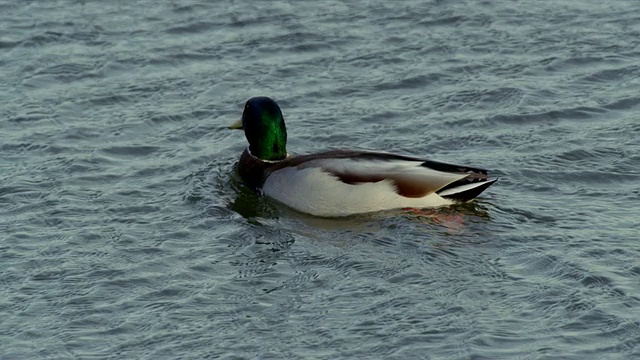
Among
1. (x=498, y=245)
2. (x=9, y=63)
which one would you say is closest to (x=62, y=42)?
(x=9, y=63)

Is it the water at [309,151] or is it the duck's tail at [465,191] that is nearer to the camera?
the water at [309,151]

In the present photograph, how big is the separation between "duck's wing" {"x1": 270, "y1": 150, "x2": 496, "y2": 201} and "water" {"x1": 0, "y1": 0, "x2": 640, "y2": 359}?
0.64 ft

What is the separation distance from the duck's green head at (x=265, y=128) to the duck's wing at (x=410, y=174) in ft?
2.99

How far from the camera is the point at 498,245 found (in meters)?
10.1

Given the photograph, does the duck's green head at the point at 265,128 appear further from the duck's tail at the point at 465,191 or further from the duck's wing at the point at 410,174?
the duck's tail at the point at 465,191

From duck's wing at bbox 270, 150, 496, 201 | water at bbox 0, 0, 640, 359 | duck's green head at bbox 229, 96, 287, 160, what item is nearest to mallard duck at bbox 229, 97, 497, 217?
duck's wing at bbox 270, 150, 496, 201

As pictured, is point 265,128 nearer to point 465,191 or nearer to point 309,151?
point 309,151

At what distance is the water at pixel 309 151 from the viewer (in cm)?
870

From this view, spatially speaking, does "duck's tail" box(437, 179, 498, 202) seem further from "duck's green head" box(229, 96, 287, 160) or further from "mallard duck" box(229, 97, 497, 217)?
"duck's green head" box(229, 96, 287, 160)

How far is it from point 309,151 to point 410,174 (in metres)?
1.64

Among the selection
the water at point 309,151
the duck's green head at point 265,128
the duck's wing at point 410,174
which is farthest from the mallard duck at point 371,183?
the duck's green head at point 265,128

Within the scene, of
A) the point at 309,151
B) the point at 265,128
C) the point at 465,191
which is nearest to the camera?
the point at 465,191

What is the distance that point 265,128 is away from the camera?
39.6 feet

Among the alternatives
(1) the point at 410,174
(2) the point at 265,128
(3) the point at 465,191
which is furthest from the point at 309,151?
(3) the point at 465,191
